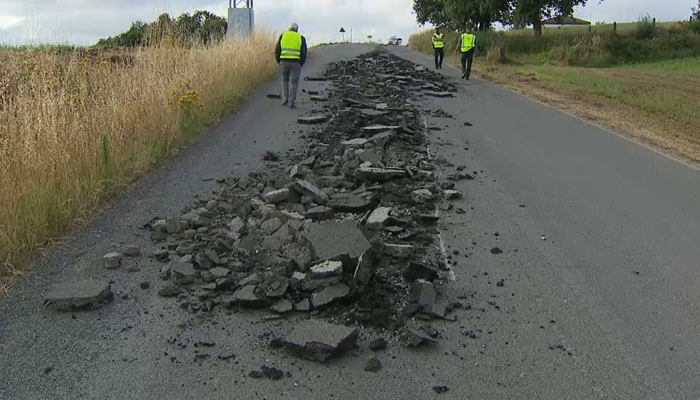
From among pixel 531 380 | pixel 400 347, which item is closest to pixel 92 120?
pixel 400 347

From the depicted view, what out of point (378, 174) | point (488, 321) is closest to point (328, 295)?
point (488, 321)

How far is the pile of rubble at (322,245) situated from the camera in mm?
4887

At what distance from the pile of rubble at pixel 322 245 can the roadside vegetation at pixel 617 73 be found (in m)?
5.86

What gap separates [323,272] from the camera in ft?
17.1

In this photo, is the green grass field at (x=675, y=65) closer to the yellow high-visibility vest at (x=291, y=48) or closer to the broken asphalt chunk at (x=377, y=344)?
the yellow high-visibility vest at (x=291, y=48)

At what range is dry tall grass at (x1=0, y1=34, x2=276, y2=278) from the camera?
602 centimetres

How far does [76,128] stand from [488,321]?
17.4 feet

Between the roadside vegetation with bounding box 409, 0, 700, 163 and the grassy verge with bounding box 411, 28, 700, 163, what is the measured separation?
0.06ft

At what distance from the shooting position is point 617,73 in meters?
29.6

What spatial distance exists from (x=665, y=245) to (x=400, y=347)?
3687mm

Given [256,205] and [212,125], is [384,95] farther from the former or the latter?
[256,205]

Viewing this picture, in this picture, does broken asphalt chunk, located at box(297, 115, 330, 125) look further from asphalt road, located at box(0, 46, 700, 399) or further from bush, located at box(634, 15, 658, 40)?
bush, located at box(634, 15, 658, 40)

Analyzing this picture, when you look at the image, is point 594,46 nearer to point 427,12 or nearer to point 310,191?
point 310,191

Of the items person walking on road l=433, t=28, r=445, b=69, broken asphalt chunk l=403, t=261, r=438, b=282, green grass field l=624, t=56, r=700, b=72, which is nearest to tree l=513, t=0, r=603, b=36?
green grass field l=624, t=56, r=700, b=72
